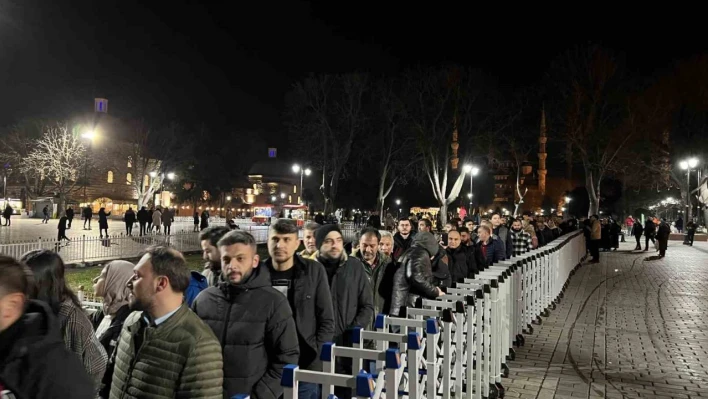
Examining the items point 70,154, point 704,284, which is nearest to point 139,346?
point 704,284

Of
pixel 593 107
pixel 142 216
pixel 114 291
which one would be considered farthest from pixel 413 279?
pixel 593 107

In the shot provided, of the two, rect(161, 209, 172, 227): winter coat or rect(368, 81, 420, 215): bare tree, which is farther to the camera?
rect(368, 81, 420, 215): bare tree

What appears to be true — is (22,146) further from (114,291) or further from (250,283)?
(250,283)

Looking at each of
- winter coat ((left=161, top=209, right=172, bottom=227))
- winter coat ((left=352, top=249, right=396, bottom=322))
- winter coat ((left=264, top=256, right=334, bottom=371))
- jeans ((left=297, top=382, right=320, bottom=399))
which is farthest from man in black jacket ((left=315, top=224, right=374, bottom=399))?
winter coat ((left=161, top=209, right=172, bottom=227))

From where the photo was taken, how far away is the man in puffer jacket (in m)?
5.86

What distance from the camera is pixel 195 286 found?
425cm

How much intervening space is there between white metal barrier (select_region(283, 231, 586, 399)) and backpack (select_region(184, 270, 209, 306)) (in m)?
1.37

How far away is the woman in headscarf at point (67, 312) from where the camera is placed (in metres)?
3.06

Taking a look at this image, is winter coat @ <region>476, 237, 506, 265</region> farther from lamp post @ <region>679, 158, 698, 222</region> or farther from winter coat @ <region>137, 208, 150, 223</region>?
lamp post @ <region>679, 158, 698, 222</region>

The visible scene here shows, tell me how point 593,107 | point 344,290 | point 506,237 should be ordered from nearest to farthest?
1. point 344,290
2. point 506,237
3. point 593,107

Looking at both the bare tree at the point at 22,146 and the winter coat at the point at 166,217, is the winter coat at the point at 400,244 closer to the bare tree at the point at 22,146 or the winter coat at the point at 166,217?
the winter coat at the point at 166,217

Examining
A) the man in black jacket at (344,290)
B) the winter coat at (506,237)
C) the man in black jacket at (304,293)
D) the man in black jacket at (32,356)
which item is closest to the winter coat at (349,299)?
the man in black jacket at (344,290)

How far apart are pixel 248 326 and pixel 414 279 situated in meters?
3.04

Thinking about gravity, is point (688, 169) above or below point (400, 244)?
above
